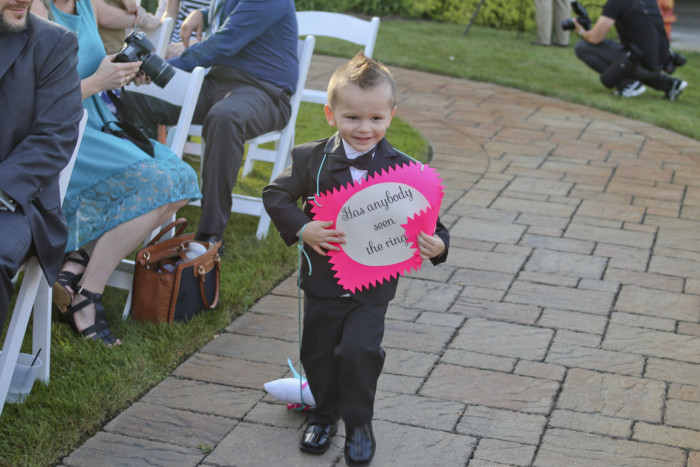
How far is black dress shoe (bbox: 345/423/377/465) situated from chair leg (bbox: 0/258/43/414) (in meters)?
1.11

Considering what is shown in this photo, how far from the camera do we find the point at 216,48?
15.2ft

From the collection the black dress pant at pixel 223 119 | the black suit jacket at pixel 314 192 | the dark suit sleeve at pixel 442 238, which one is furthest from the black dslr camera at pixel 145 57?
the dark suit sleeve at pixel 442 238

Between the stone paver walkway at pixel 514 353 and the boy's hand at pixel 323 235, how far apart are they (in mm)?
696

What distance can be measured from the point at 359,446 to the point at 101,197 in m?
1.57

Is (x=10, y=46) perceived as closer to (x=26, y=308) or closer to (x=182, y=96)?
(x=26, y=308)

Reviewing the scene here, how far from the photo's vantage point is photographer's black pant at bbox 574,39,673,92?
8852mm

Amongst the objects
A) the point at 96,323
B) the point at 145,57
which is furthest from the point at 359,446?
the point at 145,57

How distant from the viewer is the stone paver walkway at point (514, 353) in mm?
2820

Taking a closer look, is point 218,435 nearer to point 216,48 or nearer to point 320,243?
point 320,243

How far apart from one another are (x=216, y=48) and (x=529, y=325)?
219cm

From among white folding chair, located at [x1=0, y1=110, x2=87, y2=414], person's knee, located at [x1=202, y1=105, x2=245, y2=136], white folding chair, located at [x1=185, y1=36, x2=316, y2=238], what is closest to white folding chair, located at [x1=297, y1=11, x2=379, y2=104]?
white folding chair, located at [x1=185, y1=36, x2=316, y2=238]

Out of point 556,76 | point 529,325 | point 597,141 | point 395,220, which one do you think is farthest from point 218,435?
point 556,76

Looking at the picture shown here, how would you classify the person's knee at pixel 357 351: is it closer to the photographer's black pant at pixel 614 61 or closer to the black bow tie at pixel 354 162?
the black bow tie at pixel 354 162

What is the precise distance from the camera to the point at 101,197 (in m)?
3.55
